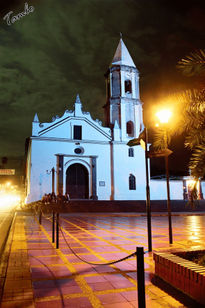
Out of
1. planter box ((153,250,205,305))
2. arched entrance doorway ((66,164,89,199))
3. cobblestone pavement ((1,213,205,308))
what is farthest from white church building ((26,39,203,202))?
planter box ((153,250,205,305))

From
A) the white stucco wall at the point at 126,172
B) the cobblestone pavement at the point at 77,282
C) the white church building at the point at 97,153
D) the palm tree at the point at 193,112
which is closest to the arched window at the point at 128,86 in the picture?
the white church building at the point at 97,153

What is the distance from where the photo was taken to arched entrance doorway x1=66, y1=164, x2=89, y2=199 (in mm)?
29984

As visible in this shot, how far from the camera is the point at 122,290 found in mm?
3906

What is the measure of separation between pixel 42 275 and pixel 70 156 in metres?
25.4

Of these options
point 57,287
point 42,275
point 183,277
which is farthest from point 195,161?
point 42,275

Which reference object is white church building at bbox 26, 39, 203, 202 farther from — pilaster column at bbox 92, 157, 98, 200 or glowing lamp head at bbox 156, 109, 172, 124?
glowing lamp head at bbox 156, 109, 172, 124

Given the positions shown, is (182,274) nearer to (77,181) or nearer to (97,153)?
(77,181)

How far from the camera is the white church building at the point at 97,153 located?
2878 cm

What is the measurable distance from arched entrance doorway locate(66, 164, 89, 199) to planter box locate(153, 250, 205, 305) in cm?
2604

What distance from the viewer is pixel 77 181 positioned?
30.5 meters

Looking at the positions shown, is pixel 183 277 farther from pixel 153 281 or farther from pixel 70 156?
pixel 70 156

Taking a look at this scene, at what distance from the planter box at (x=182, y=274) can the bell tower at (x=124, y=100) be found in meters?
28.3

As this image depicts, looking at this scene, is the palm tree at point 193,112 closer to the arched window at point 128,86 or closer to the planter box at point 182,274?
the planter box at point 182,274

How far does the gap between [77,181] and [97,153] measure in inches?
168
